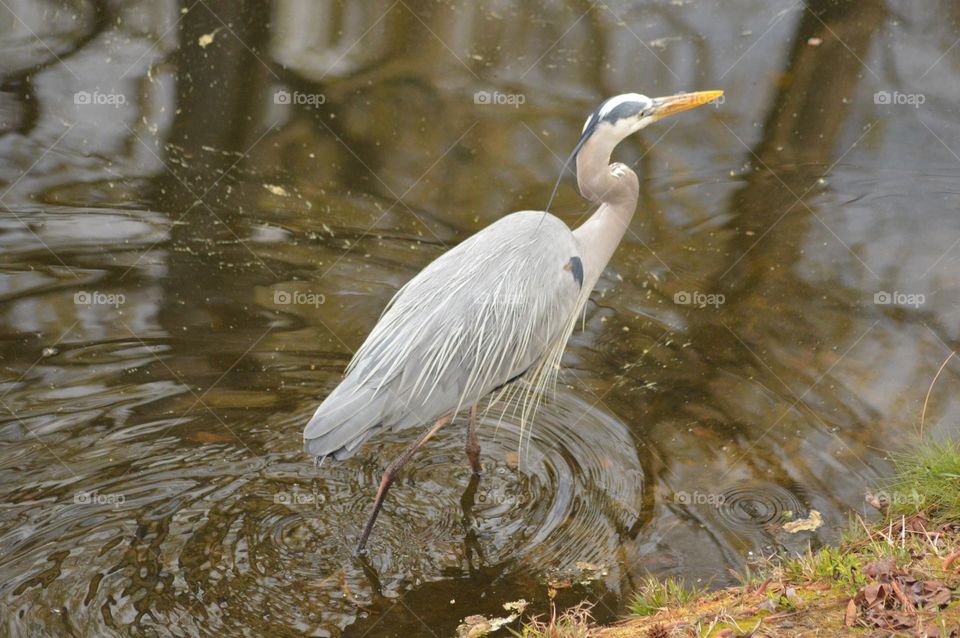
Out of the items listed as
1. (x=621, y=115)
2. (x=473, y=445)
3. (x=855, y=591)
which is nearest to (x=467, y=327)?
(x=473, y=445)

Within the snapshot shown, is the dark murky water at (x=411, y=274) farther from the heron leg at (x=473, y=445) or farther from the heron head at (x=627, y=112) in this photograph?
the heron head at (x=627, y=112)

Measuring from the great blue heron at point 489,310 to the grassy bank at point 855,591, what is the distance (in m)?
1.17

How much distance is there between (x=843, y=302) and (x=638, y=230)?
1.44 m

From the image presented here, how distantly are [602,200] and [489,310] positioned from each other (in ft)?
2.75

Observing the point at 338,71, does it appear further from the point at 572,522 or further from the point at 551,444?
the point at 572,522

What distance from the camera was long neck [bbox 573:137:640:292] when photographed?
5191 millimetres

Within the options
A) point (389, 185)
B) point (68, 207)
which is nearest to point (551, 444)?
point (389, 185)

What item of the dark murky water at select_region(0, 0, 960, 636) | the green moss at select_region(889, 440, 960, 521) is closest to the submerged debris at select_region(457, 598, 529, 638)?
the dark murky water at select_region(0, 0, 960, 636)

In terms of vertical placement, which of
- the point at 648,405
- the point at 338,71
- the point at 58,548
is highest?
the point at 338,71

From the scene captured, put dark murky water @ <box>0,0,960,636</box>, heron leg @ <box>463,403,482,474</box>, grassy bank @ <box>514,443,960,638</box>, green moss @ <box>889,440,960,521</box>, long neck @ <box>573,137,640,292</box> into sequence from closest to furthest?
1. grassy bank @ <box>514,443,960,638</box>
2. green moss @ <box>889,440,960,521</box>
3. dark murky water @ <box>0,0,960,636</box>
4. long neck @ <box>573,137,640,292</box>
5. heron leg @ <box>463,403,482,474</box>

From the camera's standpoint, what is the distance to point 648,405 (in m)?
5.82

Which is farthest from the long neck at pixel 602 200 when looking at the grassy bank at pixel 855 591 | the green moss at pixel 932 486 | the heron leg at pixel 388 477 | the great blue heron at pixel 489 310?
the green moss at pixel 932 486

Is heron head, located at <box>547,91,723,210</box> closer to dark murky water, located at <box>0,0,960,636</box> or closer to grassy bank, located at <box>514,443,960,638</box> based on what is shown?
dark murky water, located at <box>0,0,960,636</box>

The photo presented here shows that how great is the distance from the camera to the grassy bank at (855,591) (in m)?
3.52
